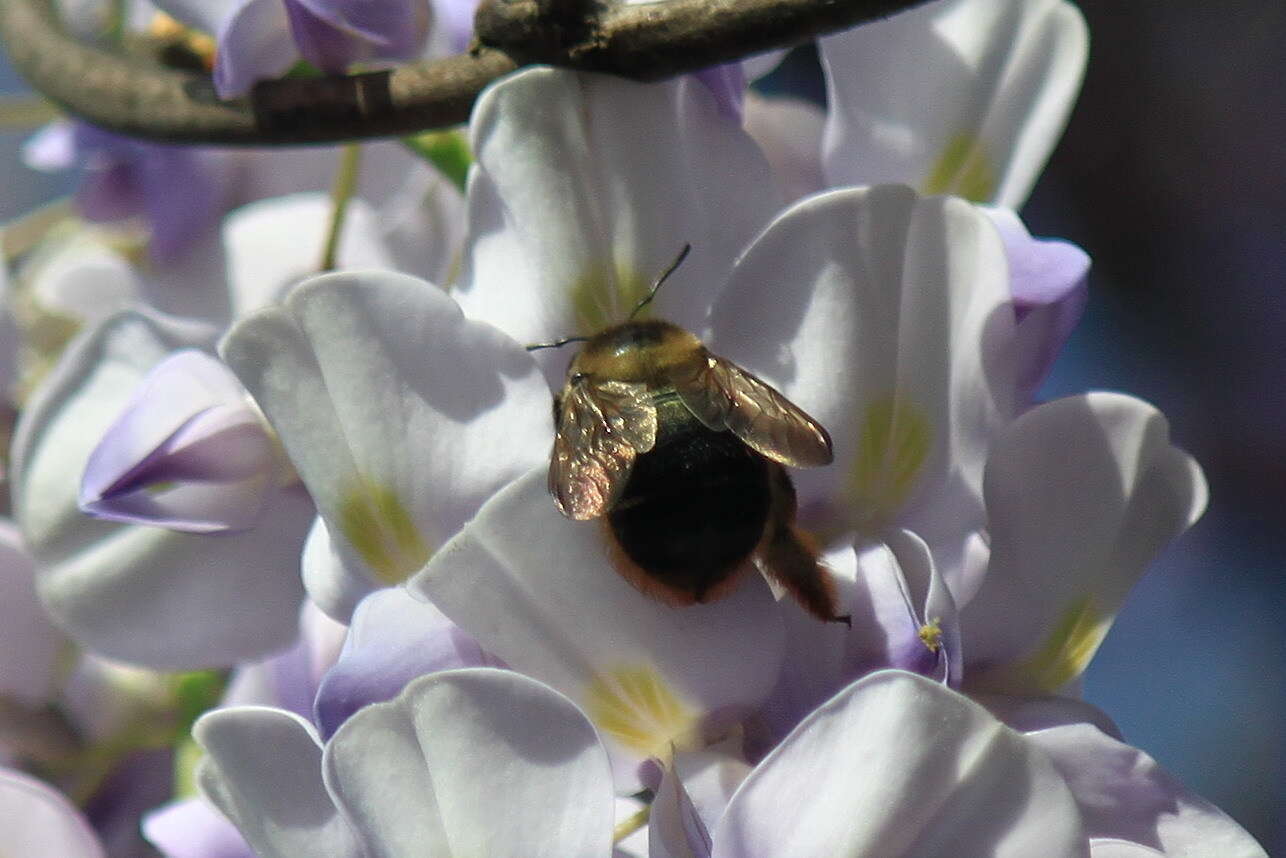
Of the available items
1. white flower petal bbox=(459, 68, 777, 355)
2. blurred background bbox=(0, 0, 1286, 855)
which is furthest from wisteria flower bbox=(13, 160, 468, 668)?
blurred background bbox=(0, 0, 1286, 855)

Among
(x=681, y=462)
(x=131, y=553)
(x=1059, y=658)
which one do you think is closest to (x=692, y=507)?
(x=681, y=462)

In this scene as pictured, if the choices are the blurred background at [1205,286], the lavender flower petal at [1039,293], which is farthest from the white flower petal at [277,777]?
the blurred background at [1205,286]

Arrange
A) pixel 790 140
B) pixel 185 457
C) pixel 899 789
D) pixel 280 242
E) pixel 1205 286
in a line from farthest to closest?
pixel 1205 286
pixel 280 242
pixel 790 140
pixel 185 457
pixel 899 789

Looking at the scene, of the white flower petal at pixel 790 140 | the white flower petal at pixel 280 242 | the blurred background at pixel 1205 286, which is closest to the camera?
the white flower petal at pixel 790 140

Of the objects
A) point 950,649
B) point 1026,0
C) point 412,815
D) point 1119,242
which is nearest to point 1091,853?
point 950,649

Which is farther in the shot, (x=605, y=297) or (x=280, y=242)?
(x=280, y=242)

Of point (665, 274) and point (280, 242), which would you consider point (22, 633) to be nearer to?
point (280, 242)

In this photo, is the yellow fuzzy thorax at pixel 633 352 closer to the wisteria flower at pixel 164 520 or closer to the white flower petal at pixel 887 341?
the white flower petal at pixel 887 341

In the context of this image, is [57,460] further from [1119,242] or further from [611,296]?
[1119,242]
